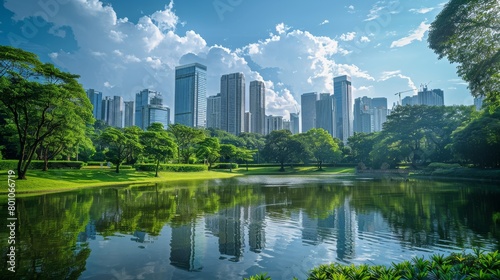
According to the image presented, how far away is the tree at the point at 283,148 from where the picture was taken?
74000 millimetres

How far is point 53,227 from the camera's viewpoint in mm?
11516

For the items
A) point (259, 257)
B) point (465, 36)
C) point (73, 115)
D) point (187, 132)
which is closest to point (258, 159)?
point (187, 132)

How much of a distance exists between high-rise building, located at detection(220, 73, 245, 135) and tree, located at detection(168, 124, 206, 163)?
8807 cm

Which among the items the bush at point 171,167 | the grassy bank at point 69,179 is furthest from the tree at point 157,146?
the bush at point 171,167

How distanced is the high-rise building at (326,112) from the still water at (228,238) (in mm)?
162856

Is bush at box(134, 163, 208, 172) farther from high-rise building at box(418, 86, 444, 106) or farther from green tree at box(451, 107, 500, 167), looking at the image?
high-rise building at box(418, 86, 444, 106)

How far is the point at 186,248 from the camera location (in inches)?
356

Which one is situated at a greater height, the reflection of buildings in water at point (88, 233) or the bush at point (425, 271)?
the bush at point (425, 271)

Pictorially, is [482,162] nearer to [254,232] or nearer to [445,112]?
[445,112]

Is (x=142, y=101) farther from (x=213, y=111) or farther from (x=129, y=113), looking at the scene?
(x=213, y=111)

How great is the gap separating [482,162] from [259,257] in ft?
159

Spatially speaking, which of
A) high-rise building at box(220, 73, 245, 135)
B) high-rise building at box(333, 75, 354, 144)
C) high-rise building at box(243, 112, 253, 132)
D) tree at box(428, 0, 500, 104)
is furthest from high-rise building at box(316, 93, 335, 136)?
tree at box(428, 0, 500, 104)

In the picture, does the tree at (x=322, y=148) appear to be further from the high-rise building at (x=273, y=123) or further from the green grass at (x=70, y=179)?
the high-rise building at (x=273, y=123)

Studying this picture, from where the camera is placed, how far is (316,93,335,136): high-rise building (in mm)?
174500
